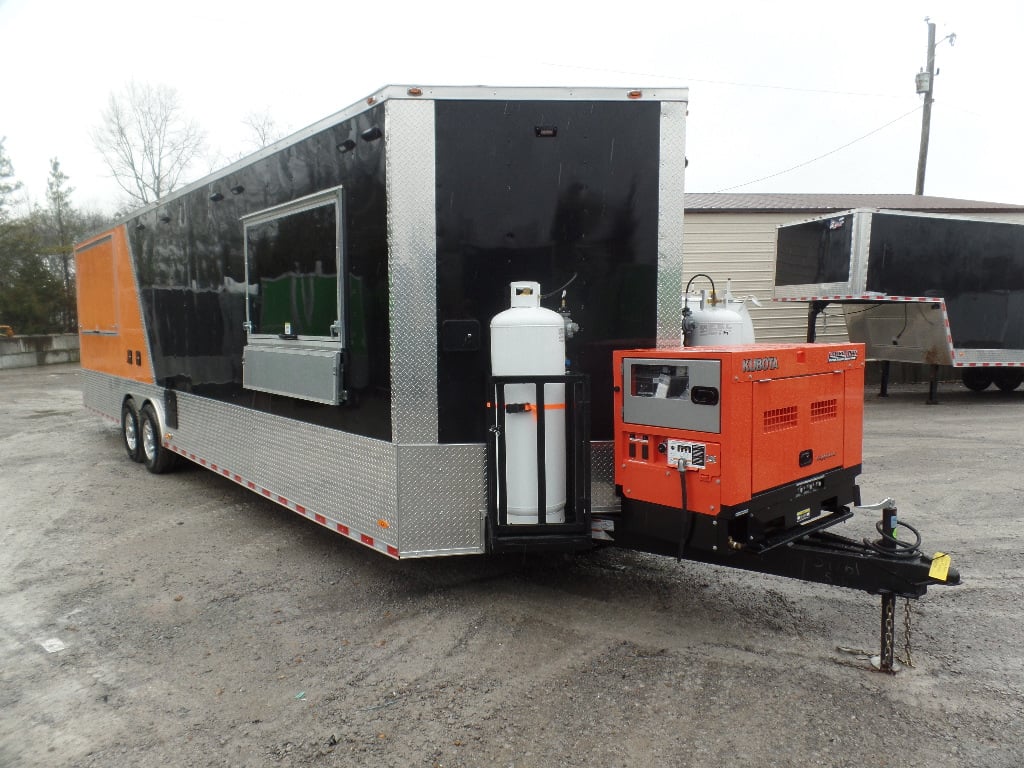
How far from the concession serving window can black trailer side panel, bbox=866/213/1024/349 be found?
10.1m

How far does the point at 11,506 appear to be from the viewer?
277 inches

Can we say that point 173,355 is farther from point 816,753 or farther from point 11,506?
point 816,753

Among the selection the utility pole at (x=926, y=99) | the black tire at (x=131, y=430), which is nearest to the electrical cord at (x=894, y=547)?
the black tire at (x=131, y=430)

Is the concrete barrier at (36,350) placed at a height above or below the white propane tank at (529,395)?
below

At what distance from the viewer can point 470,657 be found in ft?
12.5

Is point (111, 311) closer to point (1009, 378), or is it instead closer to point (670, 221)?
point (670, 221)

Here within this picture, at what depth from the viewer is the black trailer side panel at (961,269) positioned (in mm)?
12273

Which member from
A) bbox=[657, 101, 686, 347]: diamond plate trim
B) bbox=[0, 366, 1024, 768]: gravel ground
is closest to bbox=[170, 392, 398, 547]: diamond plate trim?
bbox=[0, 366, 1024, 768]: gravel ground

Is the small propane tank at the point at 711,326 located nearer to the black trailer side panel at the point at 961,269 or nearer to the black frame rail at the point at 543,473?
the black frame rail at the point at 543,473

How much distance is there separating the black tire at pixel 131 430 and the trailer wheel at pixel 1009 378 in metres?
15.4

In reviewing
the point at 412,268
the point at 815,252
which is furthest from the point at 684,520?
the point at 815,252

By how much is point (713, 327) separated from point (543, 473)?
5.29 ft

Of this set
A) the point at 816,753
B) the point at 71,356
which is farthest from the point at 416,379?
the point at 71,356

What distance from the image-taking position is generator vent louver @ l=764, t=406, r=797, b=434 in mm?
3592
